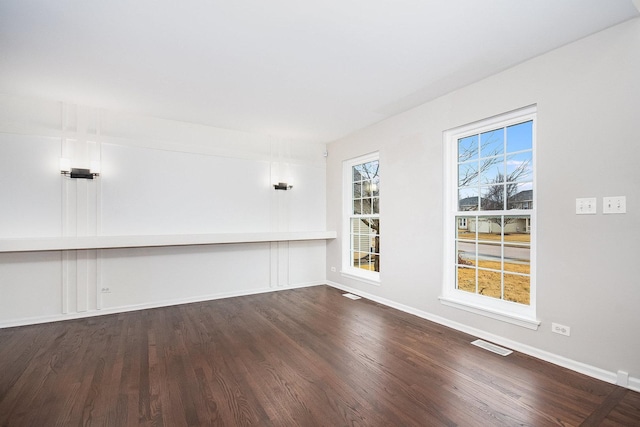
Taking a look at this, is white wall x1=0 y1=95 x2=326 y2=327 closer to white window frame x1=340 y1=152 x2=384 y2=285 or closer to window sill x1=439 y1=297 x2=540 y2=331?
white window frame x1=340 y1=152 x2=384 y2=285

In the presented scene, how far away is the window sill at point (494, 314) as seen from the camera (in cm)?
259

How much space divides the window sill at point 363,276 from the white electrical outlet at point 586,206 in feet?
8.20

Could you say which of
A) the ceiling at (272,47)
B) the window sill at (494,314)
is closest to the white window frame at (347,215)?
the ceiling at (272,47)

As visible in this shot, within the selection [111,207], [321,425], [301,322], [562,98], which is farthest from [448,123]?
[111,207]

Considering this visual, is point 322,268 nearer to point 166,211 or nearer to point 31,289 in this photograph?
point 166,211

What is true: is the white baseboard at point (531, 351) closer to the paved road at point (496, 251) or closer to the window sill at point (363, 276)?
the window sill at point (363, 276)

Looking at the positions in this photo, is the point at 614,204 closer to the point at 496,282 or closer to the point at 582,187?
the point at 582,187

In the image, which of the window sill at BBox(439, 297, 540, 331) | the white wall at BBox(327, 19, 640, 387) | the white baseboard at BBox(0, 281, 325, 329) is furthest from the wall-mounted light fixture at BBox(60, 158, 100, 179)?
the window sill at BBox(439, 297, 540, 331)

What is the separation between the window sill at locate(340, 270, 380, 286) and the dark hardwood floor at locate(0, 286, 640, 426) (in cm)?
99

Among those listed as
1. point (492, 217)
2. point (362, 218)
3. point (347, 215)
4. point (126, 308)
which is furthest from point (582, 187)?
point (126, 308)

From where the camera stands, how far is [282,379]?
7.27 ft

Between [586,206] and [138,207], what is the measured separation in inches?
189

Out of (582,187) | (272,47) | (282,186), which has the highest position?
(272,47)

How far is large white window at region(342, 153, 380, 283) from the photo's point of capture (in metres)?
4.64
